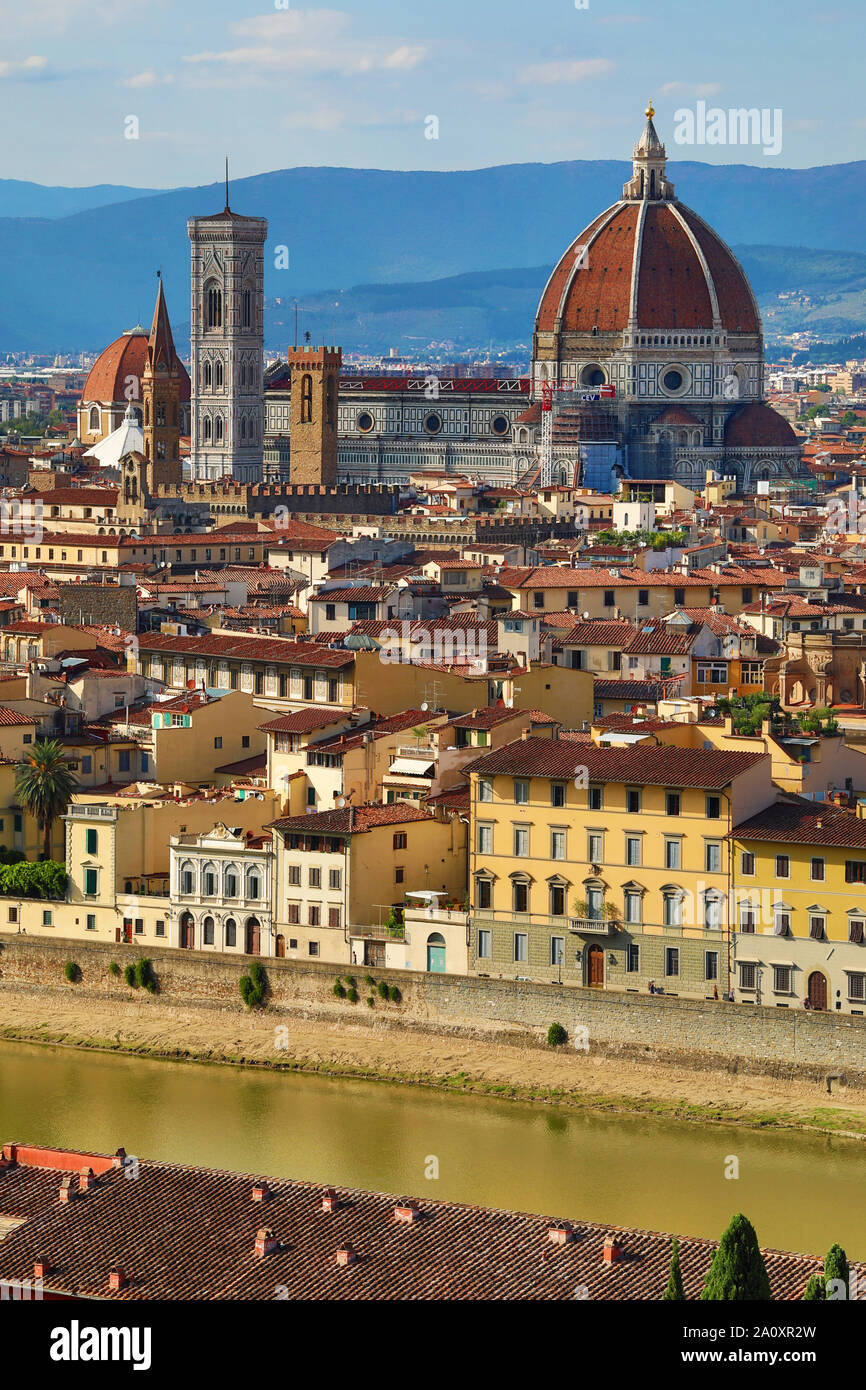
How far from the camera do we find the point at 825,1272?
25.3m

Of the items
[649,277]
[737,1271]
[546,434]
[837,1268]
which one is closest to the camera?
[737,1271]

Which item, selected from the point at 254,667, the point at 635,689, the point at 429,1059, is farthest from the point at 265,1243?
the point at 254,667

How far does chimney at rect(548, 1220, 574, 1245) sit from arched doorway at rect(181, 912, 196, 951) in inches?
621

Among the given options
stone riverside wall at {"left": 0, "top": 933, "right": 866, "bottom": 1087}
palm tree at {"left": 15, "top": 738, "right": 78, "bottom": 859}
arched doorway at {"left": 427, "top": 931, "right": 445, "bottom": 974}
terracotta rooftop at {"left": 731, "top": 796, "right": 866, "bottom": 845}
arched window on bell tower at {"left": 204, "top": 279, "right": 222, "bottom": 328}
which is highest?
arched window on bell tower at {"left": 204, "top": 279, "right": 222, "bottom": 328}

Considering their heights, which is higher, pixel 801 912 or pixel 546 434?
pixel 546 434

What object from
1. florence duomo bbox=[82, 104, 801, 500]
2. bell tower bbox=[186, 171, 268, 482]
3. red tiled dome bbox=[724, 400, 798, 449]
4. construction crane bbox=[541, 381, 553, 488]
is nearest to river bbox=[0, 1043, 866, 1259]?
construction crane bbox=[541, 381, 553, 488]

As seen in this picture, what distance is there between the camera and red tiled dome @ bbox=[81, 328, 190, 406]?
528 feet

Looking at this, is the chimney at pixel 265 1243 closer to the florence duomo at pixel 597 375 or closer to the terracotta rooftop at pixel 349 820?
the terracotta rooftop at pixel 349 820

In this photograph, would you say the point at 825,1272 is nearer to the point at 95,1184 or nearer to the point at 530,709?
the point at 95,1184

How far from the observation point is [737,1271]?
80.2 ft

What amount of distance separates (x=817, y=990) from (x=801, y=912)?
3.11ft

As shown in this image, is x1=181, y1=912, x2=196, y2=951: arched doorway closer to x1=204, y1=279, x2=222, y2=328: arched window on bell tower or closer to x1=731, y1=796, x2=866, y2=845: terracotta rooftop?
x1=731, y1=796, x2=866, y2=845: terracotta rooftop

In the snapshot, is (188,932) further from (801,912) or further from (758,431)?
(758,431)
